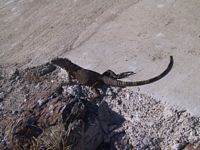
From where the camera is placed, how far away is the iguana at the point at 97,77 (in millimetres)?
6270

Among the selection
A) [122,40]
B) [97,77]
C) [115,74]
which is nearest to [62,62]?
[97,77]

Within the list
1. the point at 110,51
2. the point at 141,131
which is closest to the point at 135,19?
the point at 110,51

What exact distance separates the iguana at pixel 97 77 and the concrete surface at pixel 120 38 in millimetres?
84

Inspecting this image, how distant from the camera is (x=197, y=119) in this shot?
18.0ft

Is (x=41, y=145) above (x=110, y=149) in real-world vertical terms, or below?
above

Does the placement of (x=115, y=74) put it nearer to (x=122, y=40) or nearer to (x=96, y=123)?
(x=122, y=40)

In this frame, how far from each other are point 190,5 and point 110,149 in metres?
Result: 2.89

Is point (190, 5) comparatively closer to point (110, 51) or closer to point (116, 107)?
point (110, 51)

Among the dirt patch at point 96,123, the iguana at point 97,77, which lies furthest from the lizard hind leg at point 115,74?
the dirt patch at point 96,123

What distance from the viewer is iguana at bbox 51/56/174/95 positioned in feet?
20.6

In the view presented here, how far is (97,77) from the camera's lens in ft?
21.4

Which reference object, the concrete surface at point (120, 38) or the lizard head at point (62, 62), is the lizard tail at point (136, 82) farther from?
the lizard head at point (62, 62)

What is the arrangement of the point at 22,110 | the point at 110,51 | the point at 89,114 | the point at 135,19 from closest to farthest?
1. the point at 89,114
2. the point at 22,110
3. the point at 110,51
4. the point at 135,19

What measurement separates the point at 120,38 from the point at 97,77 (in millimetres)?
1083
